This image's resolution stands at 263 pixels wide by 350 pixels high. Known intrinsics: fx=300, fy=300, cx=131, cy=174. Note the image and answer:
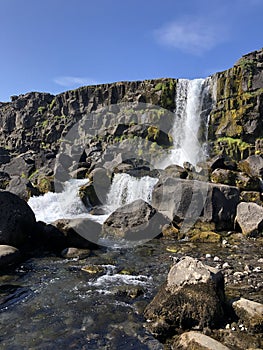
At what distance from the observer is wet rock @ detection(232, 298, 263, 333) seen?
7.16 metres

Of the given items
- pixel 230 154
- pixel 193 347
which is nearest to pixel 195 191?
pixel 193 347

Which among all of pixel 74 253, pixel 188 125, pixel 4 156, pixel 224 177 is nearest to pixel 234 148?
pixel 188 125

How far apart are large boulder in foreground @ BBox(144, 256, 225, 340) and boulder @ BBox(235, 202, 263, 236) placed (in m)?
9.47

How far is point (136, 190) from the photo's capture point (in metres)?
24.9

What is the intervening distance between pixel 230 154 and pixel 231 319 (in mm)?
28672

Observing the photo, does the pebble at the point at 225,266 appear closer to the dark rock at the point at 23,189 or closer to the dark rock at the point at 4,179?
the dark rock at the point at 23,189

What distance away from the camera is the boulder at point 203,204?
18.0m

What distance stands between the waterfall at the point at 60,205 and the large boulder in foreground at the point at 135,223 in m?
6.28

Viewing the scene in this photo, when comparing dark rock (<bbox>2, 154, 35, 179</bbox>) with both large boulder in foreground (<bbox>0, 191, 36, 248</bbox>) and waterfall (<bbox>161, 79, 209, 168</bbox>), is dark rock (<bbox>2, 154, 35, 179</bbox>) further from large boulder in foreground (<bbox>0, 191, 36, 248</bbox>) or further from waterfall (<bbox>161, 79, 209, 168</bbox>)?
large boulder in foreground (<bbox>0, 191, 36, 248</bbox>)

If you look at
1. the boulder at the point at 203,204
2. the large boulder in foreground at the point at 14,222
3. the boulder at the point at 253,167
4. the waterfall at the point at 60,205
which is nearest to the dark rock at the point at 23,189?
the waterfall at the point at 60,205

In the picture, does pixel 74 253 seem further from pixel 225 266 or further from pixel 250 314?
pixel 250 314

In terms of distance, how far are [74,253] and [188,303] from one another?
7744 millimetres

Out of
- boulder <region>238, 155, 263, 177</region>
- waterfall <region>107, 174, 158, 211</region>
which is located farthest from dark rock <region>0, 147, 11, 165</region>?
boulder <region>238, 155, 263, 177</region>

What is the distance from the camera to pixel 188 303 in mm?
7602
